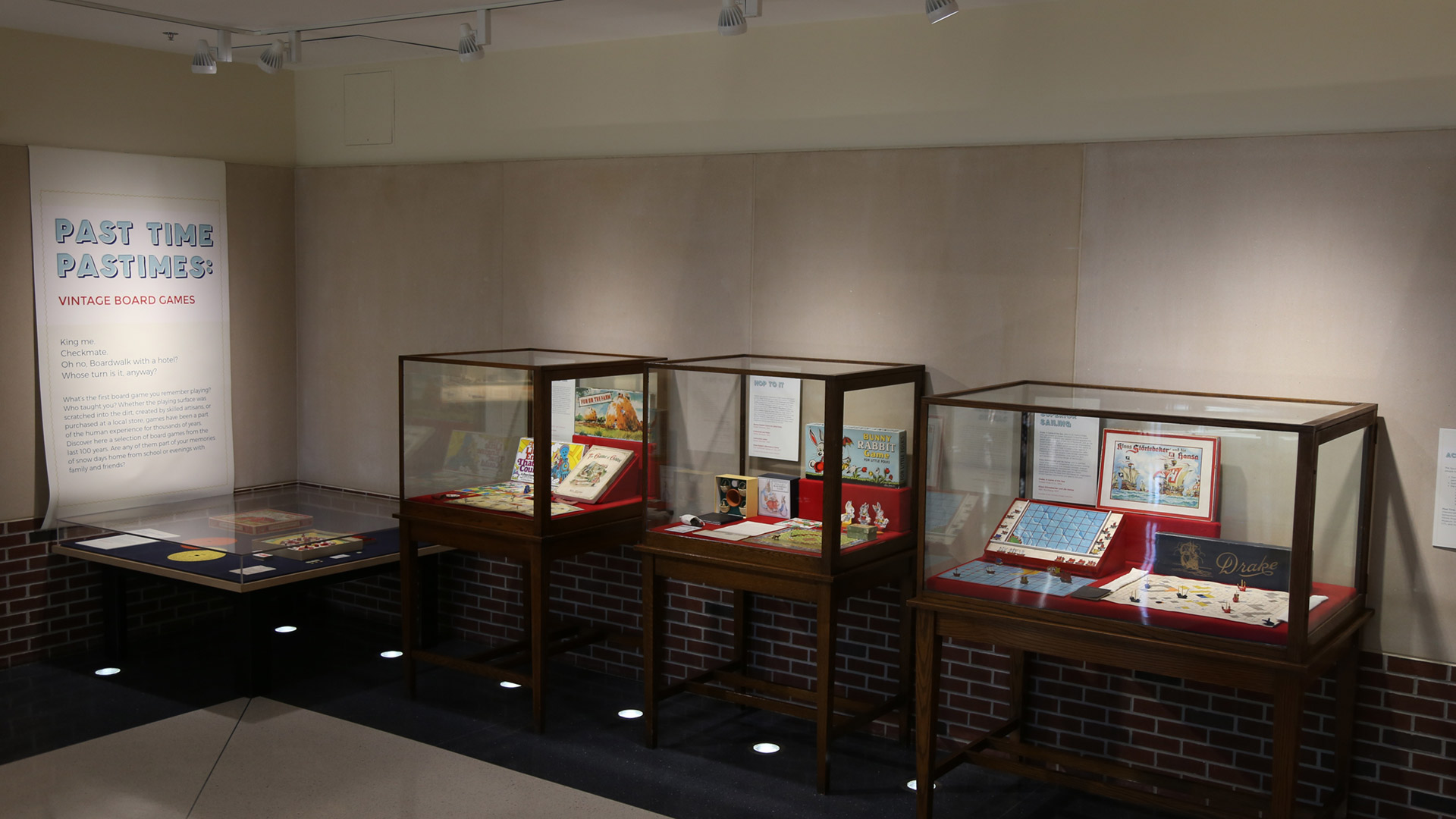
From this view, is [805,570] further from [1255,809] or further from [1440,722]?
[1440,722]

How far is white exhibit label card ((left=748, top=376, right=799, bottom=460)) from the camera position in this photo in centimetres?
421

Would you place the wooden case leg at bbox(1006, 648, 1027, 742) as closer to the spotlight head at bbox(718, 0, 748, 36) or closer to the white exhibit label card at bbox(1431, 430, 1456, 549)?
the white exhibit label card at bbox(1431, 430, 1456, 549)

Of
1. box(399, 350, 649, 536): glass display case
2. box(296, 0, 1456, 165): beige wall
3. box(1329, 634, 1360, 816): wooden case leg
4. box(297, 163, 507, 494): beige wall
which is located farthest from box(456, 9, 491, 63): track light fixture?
box(1329, 634, 1360, 816): wooden case leg

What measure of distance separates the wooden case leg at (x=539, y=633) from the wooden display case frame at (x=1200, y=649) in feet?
5.39

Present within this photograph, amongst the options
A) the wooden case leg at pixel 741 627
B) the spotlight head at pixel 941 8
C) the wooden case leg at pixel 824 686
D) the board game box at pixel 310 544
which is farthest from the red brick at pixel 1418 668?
the board game box at pixel 310 544

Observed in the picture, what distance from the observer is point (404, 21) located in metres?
4.84

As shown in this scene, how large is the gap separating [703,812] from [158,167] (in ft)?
13.9

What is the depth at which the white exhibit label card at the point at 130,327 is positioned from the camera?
213 inches

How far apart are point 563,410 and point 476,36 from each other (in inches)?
Answer: 61.4

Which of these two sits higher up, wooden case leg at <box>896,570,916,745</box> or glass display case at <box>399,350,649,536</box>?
glass display case at <box>399,350,649,536</box>

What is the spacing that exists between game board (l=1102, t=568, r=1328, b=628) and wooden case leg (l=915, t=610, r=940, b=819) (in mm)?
591

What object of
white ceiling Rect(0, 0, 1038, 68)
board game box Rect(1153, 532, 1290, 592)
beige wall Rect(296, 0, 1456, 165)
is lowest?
board game box Rect(1153, 532, 1290, 592)

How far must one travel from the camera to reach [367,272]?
6109 mm

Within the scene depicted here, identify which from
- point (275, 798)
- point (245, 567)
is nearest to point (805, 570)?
point (275, 798)
